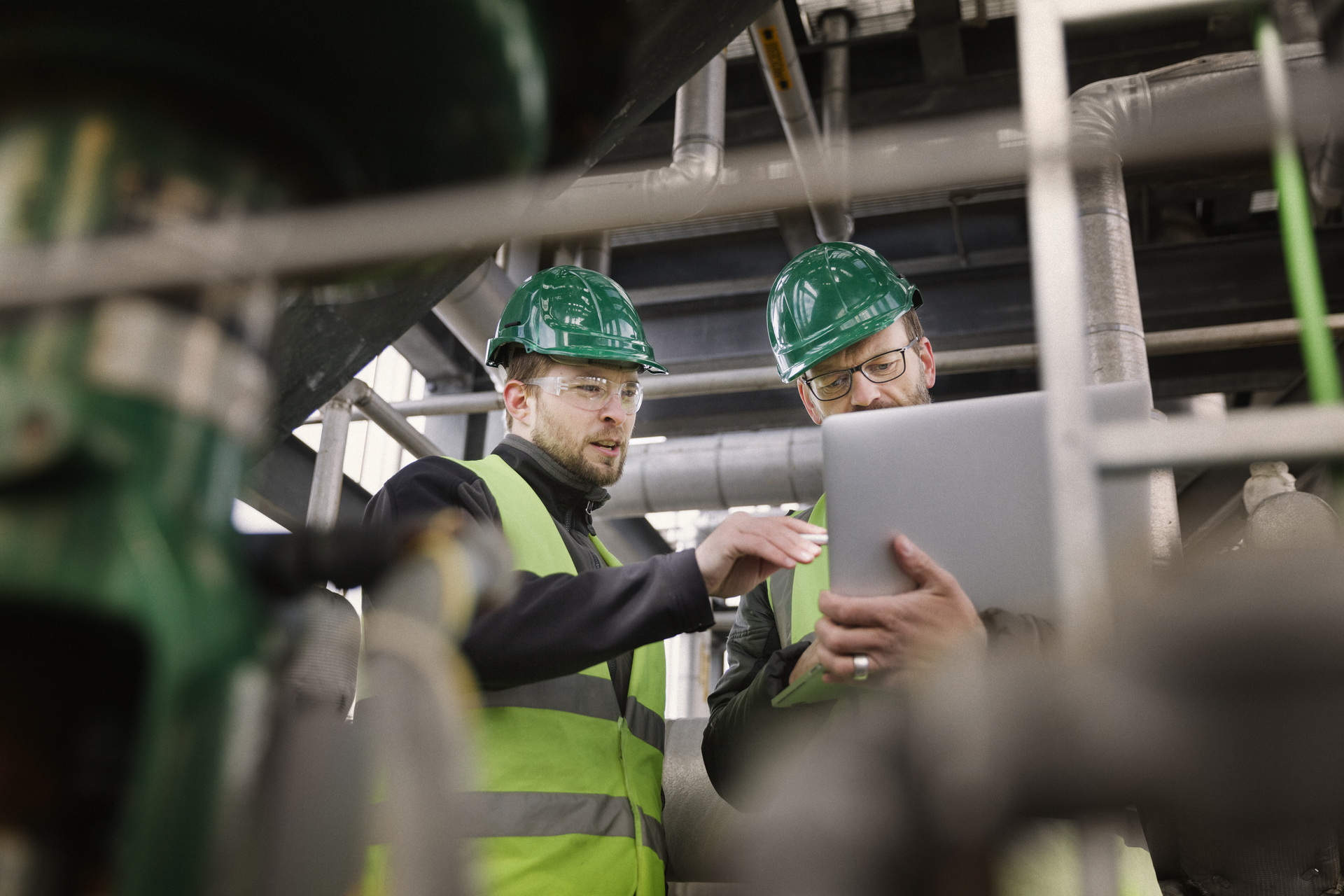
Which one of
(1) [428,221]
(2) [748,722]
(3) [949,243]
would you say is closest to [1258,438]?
(1) [428,221]

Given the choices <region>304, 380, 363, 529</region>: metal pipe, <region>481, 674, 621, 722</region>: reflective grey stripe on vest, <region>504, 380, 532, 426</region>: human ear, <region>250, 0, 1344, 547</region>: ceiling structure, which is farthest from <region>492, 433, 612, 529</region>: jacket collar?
<region>250, 0, 1344, 547</region>: ceiling structure

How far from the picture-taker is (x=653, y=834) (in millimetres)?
1966

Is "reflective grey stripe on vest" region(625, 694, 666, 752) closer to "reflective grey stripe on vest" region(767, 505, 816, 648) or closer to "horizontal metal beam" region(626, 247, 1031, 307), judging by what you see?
"reflective grey stripe on vest" region(767, 505, 816, 648)

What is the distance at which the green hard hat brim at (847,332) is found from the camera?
7.73ft

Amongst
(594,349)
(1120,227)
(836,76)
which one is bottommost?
(594,349)

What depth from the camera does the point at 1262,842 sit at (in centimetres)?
51

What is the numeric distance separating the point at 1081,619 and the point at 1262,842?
0.44 feet

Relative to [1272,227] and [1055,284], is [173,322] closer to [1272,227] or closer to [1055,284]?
[1055,284]

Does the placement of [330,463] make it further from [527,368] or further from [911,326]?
[911,326]

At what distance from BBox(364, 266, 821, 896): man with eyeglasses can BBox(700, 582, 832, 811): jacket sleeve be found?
0.13m

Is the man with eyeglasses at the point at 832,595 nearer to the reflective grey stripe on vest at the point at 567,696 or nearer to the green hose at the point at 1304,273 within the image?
the reflective grey stripe on vest at the point at 567,696

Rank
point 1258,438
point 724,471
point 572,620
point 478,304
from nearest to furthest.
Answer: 1. point 1258,438
2. point 572,620
3. point 478,304
4. point 724,471

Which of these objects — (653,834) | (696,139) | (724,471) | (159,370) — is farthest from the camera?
(724,471)

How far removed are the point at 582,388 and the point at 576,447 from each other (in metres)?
0.18
